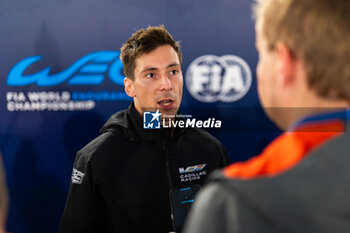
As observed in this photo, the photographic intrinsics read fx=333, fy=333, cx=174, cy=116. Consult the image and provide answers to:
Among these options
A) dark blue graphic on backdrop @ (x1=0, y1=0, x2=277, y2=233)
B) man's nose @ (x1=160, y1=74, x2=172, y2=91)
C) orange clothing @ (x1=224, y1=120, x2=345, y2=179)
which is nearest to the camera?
orange clothing @ (x1=224, y1=120, x2=345, y2=179)

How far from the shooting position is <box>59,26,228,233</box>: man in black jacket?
1396 mm

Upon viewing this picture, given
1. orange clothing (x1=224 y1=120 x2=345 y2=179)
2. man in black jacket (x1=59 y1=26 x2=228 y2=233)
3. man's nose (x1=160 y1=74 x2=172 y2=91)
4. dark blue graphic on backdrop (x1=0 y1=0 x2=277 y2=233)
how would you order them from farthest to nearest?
dark blue graphic on backdrop (x1=0 y1=0 x2=277 y2=233), man's nose (x1=160 y1=74 x2=172 y2=91), man in black jacket (x1=59 y1=26 x2=228 y2=233), orange clothing (x1=224 y1=120 x2=345 y2=179)

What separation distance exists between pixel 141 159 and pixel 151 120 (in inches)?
7.0

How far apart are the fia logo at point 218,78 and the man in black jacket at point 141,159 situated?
1.46ft

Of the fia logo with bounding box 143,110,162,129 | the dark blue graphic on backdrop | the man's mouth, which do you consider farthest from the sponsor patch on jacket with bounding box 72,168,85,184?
the dark blue graphic on backdrop

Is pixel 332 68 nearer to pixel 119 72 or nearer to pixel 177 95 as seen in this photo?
pixel 177 95

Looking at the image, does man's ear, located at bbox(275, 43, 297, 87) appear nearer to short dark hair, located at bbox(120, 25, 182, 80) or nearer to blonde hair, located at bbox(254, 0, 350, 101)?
blonde hair, located at bbox(254, 0, 350, 101)

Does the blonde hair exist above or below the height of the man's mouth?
above

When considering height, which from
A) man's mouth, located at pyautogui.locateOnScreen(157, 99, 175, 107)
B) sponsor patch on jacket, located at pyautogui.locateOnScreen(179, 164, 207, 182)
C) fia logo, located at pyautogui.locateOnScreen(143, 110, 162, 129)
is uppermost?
man's mouth, located at pyautogui.locateOnScreen(157, 99, 175, 107)

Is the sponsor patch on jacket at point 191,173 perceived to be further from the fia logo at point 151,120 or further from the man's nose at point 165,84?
the man's nose at point 165,84

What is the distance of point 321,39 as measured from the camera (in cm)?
48

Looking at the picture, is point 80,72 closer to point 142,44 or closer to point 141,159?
point 142,44

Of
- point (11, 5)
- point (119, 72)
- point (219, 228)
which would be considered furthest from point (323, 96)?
point (11, 5)

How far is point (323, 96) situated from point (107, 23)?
1739 millimetres
